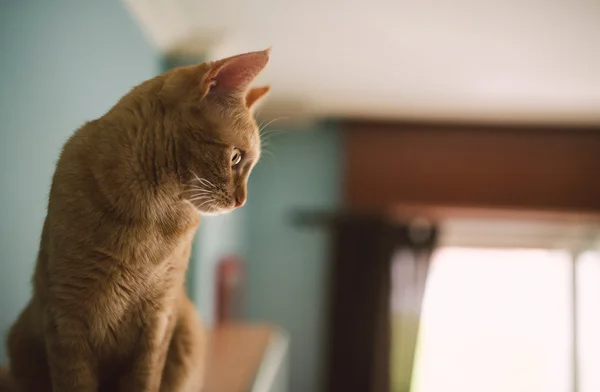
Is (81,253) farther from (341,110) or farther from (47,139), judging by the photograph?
(341,110)

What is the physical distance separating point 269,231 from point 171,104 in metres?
1.93

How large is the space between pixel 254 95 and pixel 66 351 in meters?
0.38

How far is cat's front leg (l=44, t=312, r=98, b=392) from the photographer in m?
0.54

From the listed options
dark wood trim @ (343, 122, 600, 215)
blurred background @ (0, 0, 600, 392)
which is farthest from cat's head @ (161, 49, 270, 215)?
dark wood trim @ (343, 122, 600, 215)

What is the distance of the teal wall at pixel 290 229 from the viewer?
2.46 m

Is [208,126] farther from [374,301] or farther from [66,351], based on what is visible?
[374,301]

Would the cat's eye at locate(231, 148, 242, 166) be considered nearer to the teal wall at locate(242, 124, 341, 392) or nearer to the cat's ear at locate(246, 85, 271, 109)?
the cat's ear at locate(246, 85, 271, 109)

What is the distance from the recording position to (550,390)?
239 centimetres

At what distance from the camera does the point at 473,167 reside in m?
2.37

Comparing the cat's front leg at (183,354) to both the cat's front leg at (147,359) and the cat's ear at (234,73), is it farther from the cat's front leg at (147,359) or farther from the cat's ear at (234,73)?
the cat's ear at (234,73)

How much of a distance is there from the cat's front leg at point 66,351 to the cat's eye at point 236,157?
0.25m

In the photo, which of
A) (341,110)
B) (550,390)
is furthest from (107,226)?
(550,390)

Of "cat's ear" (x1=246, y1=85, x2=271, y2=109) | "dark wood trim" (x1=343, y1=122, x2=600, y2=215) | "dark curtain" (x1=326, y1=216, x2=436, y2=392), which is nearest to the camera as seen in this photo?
"cat's ear" (x1=246, y1=85, x2=271, y2=109)

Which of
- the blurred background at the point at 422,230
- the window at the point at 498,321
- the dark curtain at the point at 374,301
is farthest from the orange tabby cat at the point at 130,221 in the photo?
the window at the point at 498,321
